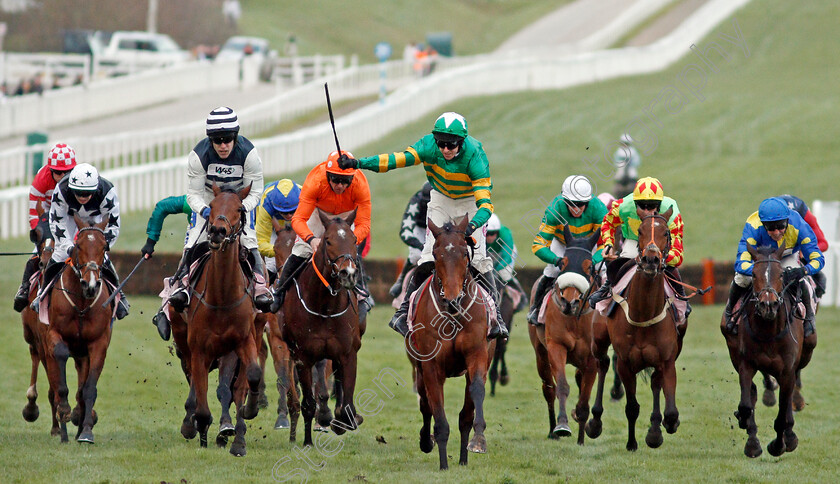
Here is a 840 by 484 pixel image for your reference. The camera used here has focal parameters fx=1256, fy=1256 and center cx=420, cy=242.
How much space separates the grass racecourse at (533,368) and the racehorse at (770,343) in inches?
9.6

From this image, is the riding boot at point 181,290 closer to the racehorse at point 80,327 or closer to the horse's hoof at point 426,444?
the racehorse at point 80,327

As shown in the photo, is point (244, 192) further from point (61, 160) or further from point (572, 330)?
point (572, 330)

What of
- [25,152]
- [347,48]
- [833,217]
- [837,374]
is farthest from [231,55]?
[837,374]

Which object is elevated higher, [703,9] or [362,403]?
[703,9]

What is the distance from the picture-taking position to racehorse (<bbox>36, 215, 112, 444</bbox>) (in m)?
10.6

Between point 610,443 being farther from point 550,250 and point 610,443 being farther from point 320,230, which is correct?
point 320,230

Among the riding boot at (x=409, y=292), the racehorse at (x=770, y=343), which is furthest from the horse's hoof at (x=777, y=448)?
the riding boot at (x=409, y=292)

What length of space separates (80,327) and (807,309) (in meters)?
6.28

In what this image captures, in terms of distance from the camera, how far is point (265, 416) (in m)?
12.6

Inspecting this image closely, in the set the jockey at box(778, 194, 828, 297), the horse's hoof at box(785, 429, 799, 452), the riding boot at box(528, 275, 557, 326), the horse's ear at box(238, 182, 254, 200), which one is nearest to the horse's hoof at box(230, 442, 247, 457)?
the horse's ear at box(238, 182, 254, 200)

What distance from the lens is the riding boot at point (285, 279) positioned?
35.0 feet

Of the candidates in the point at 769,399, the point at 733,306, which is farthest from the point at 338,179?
the point at 769,399

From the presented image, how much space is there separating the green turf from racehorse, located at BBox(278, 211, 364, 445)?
47142 mm

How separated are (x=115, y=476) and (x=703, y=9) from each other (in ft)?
150
